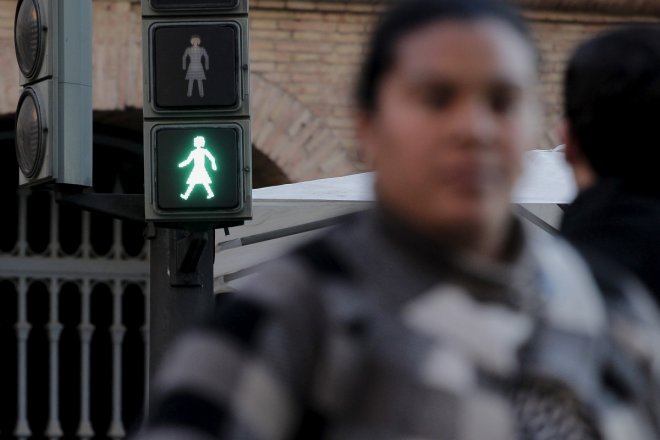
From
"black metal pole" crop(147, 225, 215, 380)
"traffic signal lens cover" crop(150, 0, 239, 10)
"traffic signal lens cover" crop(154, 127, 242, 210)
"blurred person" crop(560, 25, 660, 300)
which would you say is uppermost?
"traffic signal lens cover" crop(150, 0, 239, 10)

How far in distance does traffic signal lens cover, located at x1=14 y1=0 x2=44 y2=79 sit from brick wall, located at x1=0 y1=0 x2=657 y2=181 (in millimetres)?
3125

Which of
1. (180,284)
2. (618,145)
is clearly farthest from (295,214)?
(618,145)

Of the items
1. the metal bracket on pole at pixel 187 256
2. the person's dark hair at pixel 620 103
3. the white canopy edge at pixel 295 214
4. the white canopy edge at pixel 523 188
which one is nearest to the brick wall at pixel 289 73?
the white canopy edge at pixel 523 188

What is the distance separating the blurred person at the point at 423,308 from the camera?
1.35m

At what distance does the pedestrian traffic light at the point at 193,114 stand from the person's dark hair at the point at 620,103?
3688 mm

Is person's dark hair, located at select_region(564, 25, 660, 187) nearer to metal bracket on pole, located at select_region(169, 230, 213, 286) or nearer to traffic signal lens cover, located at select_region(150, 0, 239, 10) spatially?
traffic signal lens cover, located at select_region(150, 0, 239, 10)

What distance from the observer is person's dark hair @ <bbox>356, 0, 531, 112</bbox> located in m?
1.42

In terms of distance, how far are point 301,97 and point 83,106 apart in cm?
392

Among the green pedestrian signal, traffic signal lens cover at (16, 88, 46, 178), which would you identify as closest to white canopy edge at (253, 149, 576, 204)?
the green pedestrian signal

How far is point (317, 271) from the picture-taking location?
4.56ft

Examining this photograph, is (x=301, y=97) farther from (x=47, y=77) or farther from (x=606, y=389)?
(x=606, y=389)

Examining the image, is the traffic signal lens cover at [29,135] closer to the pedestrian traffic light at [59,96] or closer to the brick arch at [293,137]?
the pedestrian traffic light at [59,96]

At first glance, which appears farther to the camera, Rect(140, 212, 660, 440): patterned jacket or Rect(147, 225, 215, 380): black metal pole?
Rect(147, 225, 215, 380): black metal pole

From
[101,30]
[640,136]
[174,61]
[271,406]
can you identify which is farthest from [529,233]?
[101,30]
